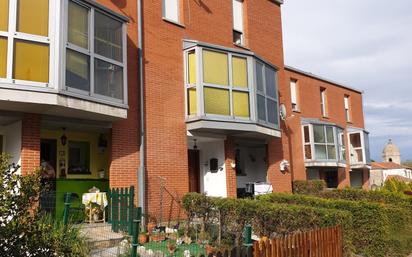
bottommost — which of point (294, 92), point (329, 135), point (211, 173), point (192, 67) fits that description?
point (211, 173)

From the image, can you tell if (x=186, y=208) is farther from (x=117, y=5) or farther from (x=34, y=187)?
(x=34, y=187)

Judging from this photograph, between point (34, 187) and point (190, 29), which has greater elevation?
point (190, 29)

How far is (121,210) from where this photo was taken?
34.7 ft

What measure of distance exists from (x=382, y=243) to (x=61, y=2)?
32.2 feet

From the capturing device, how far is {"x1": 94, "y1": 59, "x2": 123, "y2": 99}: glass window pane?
10.4 m

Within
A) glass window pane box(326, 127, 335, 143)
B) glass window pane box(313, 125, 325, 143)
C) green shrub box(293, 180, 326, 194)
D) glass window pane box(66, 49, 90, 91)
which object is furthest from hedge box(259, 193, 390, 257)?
glass window pane box(326, 127, 335, 143)

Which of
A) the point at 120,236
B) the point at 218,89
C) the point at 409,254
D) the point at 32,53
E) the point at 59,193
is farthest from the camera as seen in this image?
the point at 218,89

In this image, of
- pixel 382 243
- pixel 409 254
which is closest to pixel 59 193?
pixel 382 243

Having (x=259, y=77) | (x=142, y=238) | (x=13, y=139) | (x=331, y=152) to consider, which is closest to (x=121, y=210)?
(x=142, y=238)

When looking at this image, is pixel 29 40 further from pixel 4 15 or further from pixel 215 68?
pixel 215 68

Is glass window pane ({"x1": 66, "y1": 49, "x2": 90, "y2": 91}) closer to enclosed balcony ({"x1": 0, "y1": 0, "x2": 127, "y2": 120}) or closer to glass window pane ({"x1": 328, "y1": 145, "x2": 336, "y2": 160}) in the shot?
enclosed balcony ({"x1": 0, "y1": 0, "x2": 127, "y2": 120})

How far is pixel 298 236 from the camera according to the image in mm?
6949

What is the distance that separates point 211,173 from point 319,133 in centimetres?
956

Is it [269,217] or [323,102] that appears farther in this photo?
[323,102]
